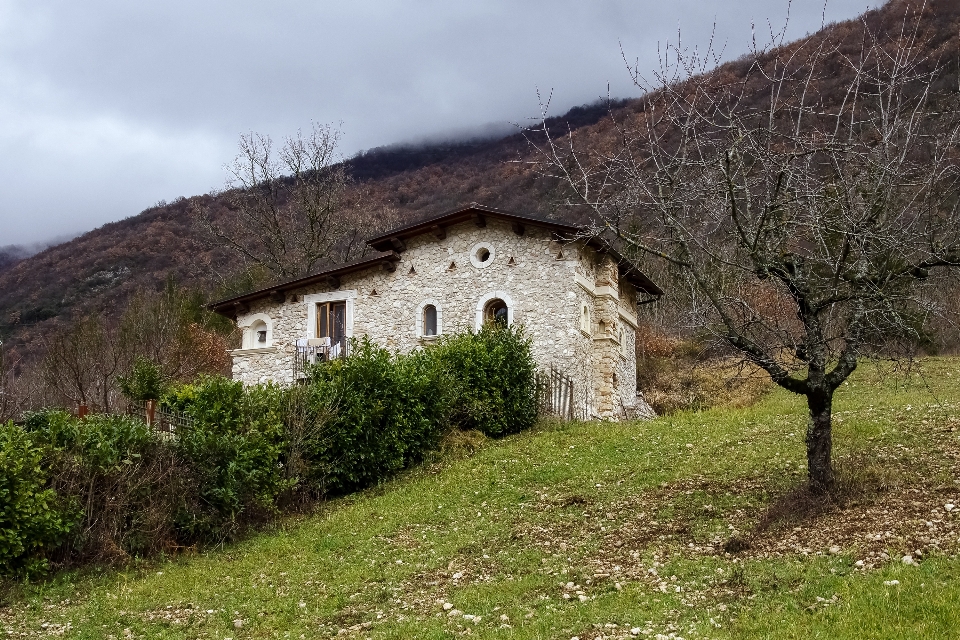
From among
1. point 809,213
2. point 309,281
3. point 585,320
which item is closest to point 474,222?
point 585,320

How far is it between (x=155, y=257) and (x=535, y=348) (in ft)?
157

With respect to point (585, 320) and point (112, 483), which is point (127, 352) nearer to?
point (585, 320)

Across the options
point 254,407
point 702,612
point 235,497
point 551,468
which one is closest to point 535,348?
point 551,468

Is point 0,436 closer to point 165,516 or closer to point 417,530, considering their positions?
point 165,516

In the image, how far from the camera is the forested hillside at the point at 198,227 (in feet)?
171

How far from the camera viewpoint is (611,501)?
41.4 feet

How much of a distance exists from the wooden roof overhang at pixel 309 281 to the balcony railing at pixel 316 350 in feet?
5.64

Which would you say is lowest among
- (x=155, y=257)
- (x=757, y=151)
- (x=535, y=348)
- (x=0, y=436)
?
(x=0, y=436)

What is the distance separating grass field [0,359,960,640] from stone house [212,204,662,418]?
23.7 ft

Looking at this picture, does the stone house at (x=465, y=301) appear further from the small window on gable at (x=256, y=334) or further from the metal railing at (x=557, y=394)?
the metal railing at (x=557, y=394)

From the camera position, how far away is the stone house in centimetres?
2241

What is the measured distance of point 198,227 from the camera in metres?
60.7

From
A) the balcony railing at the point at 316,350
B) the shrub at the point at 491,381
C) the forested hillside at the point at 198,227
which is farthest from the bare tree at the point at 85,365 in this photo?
the shrub at the point at 491,381

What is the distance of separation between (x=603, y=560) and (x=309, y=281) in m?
17.1
